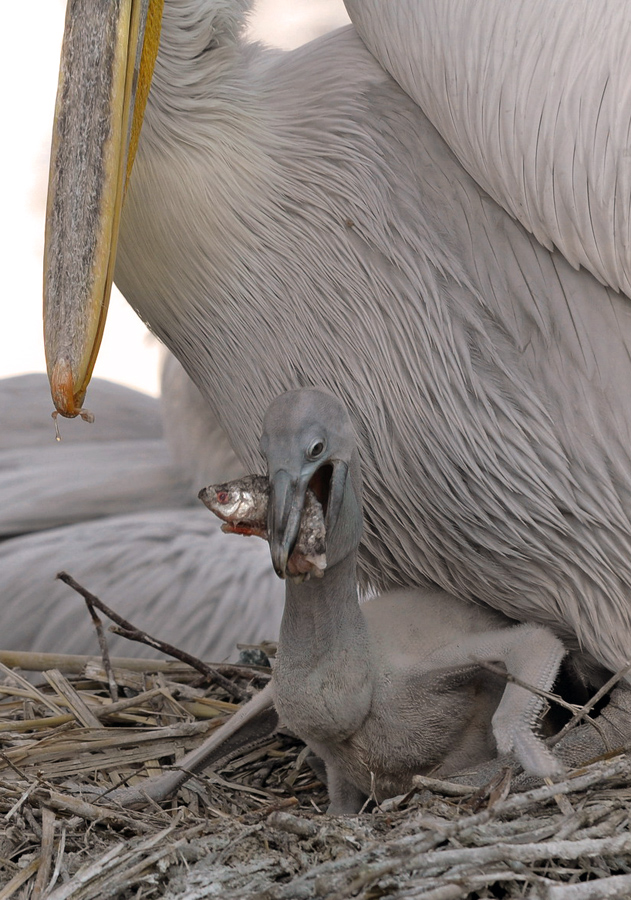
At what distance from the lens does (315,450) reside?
1.37 m

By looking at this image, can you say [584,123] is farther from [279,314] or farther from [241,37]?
[241,37]

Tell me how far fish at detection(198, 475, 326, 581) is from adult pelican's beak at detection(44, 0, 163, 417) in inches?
8.2

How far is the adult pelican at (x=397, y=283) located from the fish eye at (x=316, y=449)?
288 millimetres

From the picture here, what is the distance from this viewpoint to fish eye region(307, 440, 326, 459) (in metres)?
1.36

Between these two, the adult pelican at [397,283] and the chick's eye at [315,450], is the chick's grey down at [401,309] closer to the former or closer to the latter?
the adult pelican at [397,283]

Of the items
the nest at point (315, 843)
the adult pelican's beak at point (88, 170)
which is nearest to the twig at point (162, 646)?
the nest at point (315, 843)

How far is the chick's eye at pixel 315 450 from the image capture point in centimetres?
136

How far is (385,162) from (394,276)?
142mm

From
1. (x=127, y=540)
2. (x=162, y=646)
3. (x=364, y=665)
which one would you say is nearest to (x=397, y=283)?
(x=364, y=665)

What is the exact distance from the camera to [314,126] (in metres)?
1.68

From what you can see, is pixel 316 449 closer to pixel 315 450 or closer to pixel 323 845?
pixel 315 450

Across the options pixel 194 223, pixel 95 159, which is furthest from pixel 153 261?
pixel 95 159

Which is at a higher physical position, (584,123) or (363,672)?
(584,123)

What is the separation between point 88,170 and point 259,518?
17.4 inches
